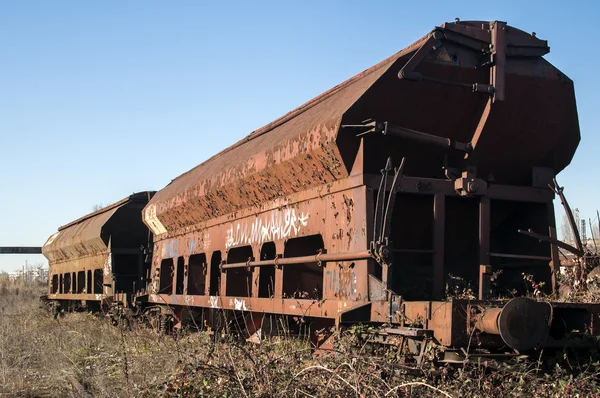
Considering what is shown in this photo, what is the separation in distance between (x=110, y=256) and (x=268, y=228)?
917 centimetres

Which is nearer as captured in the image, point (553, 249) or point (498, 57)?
point (498, 57)

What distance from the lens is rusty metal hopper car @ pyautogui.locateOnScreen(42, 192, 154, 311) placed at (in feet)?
57.8

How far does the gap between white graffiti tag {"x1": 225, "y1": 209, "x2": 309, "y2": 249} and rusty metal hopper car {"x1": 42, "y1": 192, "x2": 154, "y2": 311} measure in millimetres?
5207

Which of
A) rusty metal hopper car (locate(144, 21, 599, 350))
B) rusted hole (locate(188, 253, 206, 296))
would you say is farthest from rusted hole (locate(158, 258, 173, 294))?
rusty metal hopper car (locate(144, 21, 599, 350))

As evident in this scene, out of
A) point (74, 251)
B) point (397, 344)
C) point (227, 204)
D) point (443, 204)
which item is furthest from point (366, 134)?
point (74, 251)

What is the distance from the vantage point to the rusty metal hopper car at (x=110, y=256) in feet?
57.8

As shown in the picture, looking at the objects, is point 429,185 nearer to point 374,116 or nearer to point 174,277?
point 374,116

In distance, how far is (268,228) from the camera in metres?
9.83

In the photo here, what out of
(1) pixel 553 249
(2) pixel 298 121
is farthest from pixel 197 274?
(1) pixel 553 249

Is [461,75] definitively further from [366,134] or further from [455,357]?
[455,357]

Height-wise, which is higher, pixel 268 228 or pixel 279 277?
pixel 268 228

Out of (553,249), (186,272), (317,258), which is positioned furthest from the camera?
(186,272)

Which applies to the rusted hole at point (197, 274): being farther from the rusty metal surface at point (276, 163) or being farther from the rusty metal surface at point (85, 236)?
the rusty metal surface at point (85, 236)

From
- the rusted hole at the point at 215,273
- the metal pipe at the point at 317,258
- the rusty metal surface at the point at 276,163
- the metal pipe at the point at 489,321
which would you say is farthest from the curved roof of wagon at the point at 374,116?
the metal pipe at the point at 489,321
